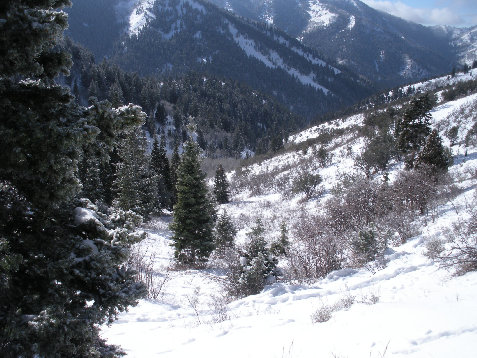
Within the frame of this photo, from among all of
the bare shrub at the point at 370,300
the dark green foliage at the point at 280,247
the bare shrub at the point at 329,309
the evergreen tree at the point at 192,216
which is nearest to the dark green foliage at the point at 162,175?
the evergreen tree at the point at 192,216

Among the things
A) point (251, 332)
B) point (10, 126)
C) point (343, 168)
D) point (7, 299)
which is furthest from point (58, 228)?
point (343, 168)

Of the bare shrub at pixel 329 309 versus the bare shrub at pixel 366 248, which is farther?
the bare shrub at pixel 366 248

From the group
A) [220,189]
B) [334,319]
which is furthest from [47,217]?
[220,189]

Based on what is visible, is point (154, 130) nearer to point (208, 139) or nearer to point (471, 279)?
point (208, 139)

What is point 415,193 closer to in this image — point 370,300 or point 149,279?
point 370,300

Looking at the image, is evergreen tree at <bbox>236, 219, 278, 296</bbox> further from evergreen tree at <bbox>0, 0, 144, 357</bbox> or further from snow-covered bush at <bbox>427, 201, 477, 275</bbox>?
evergreen tree at <bbox>0, 0, 144, 357</bbox>

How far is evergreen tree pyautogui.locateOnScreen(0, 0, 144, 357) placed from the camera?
8.30 feet

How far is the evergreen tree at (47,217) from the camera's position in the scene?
253 cm

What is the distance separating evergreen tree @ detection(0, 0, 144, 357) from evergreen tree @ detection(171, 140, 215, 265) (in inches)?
512

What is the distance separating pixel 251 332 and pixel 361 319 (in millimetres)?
1710

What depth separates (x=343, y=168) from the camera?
42750 millimetres

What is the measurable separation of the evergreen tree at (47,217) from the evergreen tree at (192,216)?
42.6 ft

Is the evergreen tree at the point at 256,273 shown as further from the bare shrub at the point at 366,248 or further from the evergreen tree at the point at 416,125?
the evergreen tree at the point at 416,125

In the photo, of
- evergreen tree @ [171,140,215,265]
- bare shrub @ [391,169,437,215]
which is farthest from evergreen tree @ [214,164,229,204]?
bare shrub @ [391,169,437,215]
